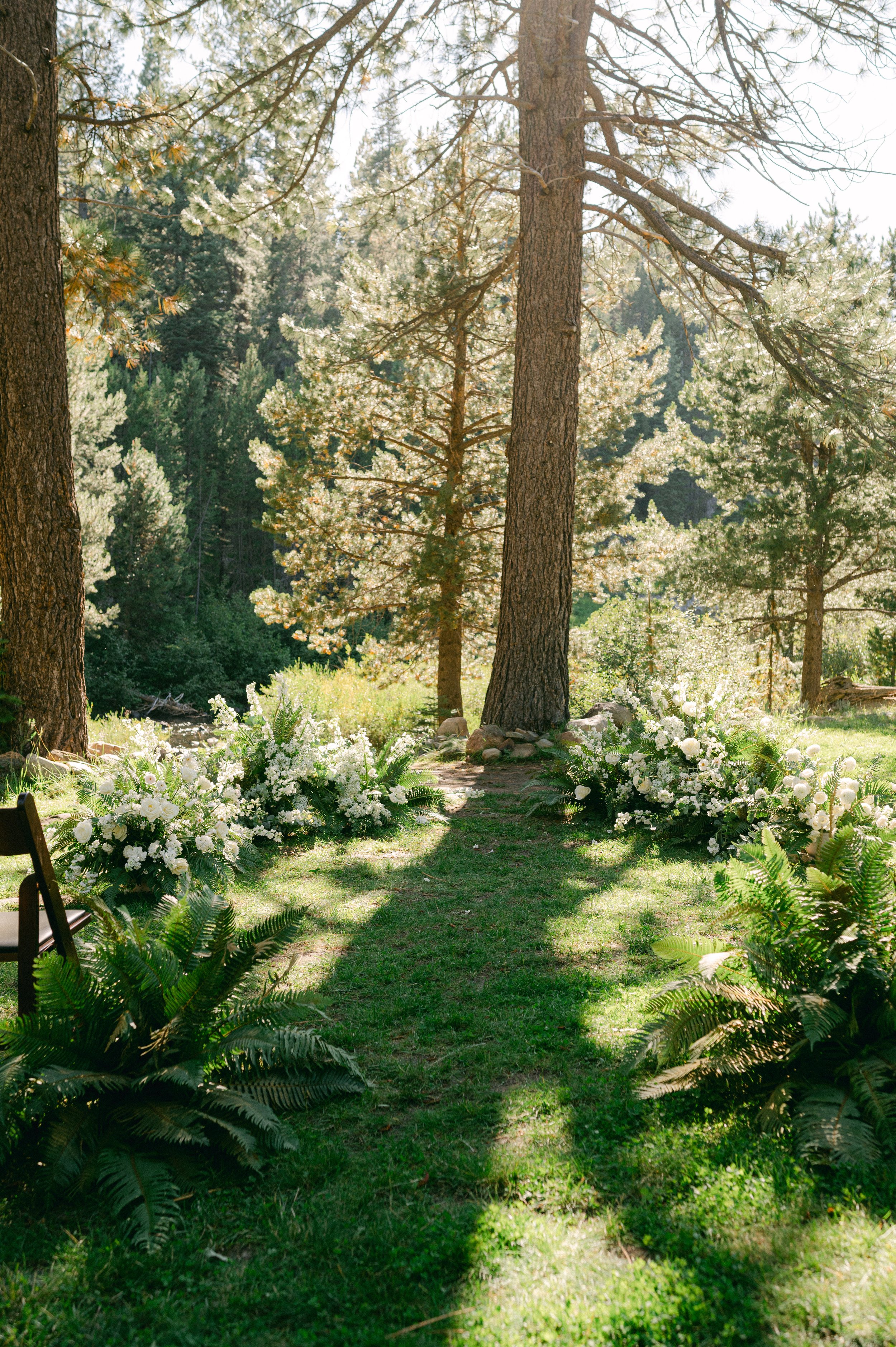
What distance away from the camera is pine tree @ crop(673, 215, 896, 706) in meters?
8.48

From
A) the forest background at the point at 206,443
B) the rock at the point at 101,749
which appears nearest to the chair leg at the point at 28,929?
the rock at the point at 101,749

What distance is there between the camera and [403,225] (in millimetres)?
9547

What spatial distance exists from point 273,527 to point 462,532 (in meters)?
2.46

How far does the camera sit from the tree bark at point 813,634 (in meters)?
12.7

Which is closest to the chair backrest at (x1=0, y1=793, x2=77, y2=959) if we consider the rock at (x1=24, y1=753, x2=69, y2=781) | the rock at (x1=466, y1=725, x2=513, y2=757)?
the rock at (x1=24, y1=753, x2=69, y2=781)

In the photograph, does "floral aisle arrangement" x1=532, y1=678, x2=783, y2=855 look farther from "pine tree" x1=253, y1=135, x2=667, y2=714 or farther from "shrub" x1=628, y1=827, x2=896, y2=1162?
"pine tree" x1=253, y1=135, x2=667, y2=714

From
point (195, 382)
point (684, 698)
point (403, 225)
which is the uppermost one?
point (195, 382)

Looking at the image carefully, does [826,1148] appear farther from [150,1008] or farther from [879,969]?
[150,1008]

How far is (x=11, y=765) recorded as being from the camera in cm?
642

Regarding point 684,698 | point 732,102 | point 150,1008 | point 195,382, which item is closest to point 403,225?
point 732,102

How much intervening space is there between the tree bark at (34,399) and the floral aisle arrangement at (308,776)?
1.97m

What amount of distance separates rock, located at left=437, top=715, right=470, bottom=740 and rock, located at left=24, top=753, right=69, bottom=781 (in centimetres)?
431

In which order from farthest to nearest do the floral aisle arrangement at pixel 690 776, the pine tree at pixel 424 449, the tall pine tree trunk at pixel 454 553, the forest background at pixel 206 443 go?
1. the tall pine tree trunk at pixel 454 553
2. the pine tree at pixel 424 449
3. the forest background at pixel 206 443
4. the floral aisle arrangement at pixel 690 776

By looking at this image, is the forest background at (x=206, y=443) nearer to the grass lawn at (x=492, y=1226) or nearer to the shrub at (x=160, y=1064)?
the shrub at (x=160, y=1064)
